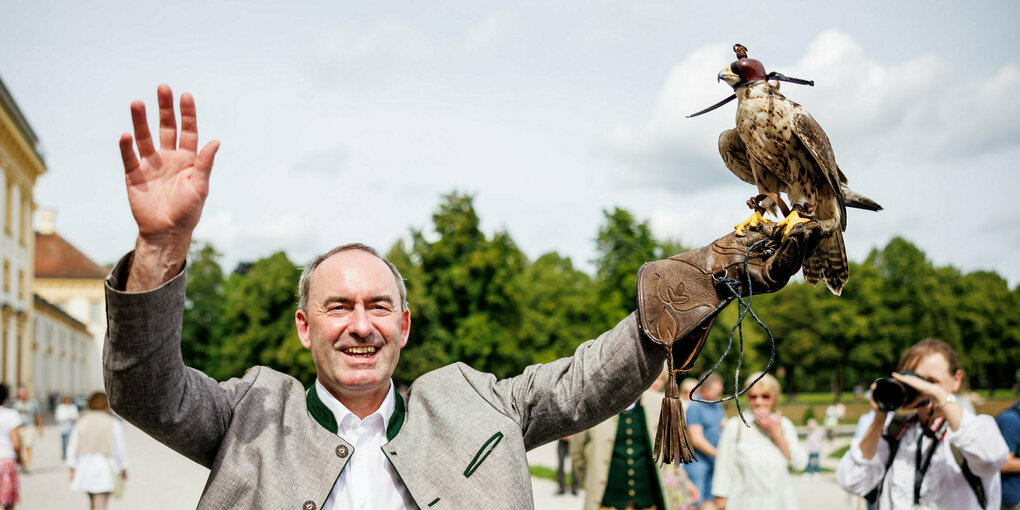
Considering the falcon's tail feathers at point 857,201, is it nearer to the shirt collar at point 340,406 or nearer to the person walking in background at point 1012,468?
the shirt collar at point 340,406

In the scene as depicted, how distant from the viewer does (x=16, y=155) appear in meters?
43.7

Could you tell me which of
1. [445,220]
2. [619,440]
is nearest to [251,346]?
[445,220]

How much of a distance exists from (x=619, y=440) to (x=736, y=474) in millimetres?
875

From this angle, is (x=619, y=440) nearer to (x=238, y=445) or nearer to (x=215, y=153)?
(x=238, y=445)

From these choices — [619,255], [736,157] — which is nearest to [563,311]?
[619,255]

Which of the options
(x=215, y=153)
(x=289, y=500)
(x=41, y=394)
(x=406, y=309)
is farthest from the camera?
(x=41, y=394)

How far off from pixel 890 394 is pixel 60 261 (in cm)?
7583

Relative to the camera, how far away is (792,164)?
263 cm

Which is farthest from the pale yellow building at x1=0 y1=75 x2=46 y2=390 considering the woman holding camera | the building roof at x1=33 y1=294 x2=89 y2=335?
the woman holding camera

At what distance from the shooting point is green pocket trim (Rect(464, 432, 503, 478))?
2.47 metres

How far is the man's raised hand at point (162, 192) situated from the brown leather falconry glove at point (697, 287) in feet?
3.99

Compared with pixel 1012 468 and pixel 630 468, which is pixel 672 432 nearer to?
pixel 1012 468

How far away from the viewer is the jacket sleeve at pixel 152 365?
206 centimetres

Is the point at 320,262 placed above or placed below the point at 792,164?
below
